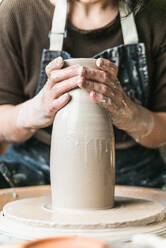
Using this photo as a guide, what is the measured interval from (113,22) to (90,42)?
0.12m

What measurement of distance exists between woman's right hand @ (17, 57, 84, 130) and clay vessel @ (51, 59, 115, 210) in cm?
3

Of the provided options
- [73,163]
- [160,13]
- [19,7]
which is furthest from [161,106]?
[73,163]

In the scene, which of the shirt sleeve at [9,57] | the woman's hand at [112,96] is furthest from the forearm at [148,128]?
the shirt sleeve at [9,57]

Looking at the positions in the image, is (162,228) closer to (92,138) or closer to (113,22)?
(92,138)

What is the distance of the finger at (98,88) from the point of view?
935mm

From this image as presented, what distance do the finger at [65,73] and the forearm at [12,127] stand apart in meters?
0.44

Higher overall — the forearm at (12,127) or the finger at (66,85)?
the finger at (66,85)

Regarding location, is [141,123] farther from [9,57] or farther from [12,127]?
[9,57]

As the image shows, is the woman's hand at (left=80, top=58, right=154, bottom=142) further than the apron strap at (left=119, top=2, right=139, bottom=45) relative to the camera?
No

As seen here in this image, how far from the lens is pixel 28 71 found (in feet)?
5.26

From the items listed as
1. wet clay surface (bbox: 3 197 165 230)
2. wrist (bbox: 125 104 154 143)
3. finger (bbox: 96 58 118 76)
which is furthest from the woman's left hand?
wet clay surface (bbox: 3 197 165 230)

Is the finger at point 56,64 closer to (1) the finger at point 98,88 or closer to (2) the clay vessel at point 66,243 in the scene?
(1) the finger at point 98,88

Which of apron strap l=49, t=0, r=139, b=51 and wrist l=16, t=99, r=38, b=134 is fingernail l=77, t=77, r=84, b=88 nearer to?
wrist l=16, t=99, r=38, b=134

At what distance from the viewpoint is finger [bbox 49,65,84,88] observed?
3.03 feet
